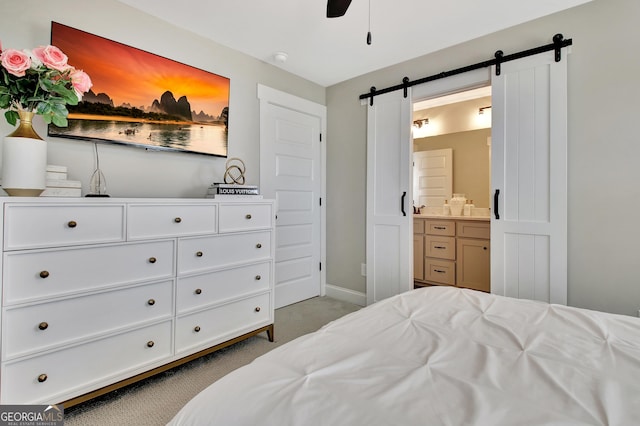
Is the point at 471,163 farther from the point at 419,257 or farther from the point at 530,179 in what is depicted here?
the point at 530,179

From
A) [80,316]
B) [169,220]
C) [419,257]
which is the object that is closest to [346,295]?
[419,257]

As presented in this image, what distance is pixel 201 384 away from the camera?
189cm

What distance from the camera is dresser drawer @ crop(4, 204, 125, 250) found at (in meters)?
1.38

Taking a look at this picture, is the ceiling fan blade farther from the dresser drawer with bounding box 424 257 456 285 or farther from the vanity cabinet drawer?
the dresser drawer with bounding box 424 257 456 285

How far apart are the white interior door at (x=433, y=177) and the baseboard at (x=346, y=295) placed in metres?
2.09

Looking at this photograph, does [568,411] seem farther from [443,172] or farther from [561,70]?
[443,172]

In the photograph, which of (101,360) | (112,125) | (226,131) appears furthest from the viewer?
(226,131)

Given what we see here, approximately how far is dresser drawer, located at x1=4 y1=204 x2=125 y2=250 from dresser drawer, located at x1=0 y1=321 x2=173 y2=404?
54cm

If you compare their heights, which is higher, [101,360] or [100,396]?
[101,360]

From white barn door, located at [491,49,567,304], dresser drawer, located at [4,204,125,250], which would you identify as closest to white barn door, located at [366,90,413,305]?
white barn door, located at [491,49,567,304]

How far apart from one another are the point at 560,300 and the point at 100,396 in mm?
3071

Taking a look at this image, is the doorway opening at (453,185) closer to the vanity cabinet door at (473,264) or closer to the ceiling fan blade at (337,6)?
the vanity cabinet door at (473,264)

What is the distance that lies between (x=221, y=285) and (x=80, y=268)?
0.83m

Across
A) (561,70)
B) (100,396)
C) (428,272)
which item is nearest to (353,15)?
(561,70)
